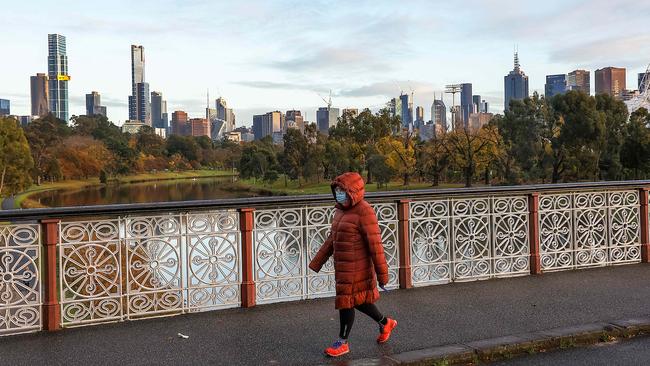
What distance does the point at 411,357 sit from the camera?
459 centimetres

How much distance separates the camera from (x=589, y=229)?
26.6 ft

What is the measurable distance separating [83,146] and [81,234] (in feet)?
303

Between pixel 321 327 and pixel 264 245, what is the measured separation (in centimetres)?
138

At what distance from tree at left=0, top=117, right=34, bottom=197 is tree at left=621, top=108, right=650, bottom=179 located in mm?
45794

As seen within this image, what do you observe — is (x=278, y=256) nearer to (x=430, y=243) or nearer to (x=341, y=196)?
(x=430, y=243)

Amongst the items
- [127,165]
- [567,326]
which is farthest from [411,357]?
[127,165]

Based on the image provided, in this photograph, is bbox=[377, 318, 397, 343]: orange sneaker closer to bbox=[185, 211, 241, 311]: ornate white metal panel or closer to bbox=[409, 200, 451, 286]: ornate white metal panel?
bbox=[185, 211, 241, 311]: ornate white metal panel

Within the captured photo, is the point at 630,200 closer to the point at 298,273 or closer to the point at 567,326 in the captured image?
the point at 567,326

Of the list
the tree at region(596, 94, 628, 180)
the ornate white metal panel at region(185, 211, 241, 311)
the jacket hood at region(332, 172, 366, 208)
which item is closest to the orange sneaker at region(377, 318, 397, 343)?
the jacket hood at region(332, 172, 366, 208)

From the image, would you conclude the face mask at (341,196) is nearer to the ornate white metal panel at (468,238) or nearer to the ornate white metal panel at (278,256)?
the ornate white metal panel at (278,256)

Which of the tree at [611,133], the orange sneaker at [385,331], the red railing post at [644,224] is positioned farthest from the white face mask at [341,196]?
the tree at [611,133]

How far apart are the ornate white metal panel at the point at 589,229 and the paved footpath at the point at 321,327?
922mm

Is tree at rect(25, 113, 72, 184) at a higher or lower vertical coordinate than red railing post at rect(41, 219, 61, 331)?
higher

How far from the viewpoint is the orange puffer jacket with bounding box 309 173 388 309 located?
15.3 ft
